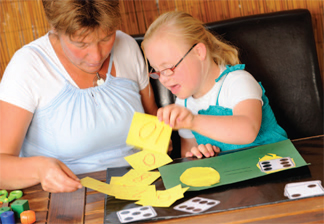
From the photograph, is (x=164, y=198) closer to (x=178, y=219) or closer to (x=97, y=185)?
(x=178, y=219)

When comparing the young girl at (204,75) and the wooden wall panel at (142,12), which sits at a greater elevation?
the wooden wall panel at (142,12)

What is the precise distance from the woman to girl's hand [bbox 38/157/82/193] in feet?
0.33

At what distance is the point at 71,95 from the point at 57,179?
1.65 feet

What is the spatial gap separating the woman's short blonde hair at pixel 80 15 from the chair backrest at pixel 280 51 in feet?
2.29

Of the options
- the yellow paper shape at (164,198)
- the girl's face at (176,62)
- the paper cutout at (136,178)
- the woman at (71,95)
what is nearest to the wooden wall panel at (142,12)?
the woman at (71,95)

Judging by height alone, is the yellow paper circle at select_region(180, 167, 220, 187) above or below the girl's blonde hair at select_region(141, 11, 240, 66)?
below

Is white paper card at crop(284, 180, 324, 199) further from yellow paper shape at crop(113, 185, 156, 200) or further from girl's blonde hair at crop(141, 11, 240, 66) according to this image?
girl's blonde hair at crop(141, 11, 240, 66)

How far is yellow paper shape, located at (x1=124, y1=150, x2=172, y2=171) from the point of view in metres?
1.33

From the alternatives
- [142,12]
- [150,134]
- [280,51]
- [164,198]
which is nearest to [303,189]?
[164,198]

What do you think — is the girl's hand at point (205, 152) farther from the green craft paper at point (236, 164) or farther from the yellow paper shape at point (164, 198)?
the yellow paper shape at point (164, 198)

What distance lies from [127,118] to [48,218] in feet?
2.23

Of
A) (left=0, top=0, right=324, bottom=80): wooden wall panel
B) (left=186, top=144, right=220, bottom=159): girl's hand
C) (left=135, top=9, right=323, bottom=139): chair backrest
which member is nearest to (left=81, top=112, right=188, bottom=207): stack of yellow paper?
(left=186, top=144, right=220, bottom=159): girl's hand

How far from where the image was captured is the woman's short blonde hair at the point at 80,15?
1425mm

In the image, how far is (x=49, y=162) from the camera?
1.29 m
